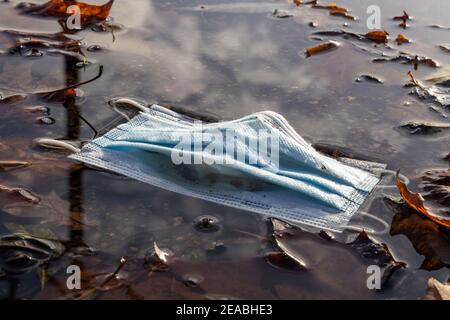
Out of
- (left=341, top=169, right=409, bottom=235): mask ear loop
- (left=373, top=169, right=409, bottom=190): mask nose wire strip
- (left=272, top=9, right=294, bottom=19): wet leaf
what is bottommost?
(left=341, top=169, right=409, bottom=235): mask ear loop

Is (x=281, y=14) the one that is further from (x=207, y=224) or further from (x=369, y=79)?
(x=207, y=224)

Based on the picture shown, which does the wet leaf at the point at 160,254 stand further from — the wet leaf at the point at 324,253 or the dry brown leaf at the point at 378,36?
the dry brown leaf at the point at 378,36

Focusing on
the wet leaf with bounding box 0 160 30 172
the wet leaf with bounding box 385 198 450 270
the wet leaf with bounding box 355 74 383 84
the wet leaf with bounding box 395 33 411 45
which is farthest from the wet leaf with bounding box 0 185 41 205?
the wet leaf with bounding box 395 33 411 45

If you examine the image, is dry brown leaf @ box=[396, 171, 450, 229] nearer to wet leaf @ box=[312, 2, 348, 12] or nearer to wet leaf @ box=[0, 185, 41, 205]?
wet leaf @ box=[0, 185, 41, 205]

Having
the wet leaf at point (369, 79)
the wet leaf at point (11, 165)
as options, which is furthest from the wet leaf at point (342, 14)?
the wet leaf at point (11, 165)

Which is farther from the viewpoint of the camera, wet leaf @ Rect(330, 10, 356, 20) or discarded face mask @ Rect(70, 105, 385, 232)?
wet leaf @ Rect(330, 10, 356, 20)
